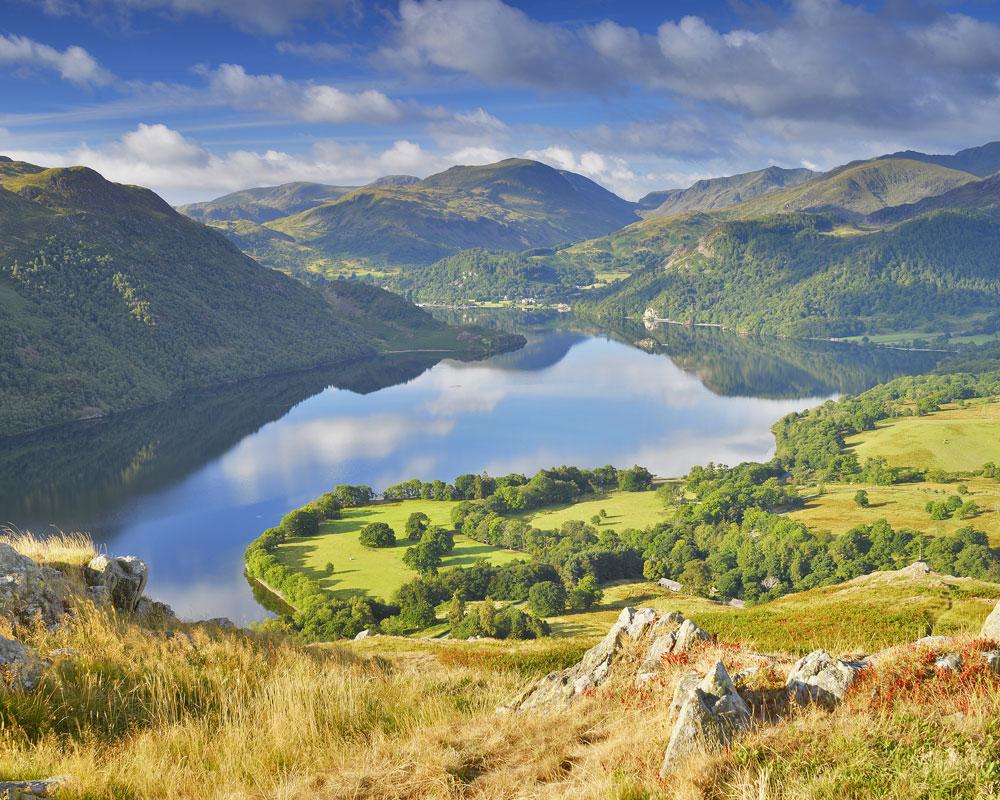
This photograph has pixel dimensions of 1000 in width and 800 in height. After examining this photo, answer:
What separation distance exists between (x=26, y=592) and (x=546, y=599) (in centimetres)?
5350

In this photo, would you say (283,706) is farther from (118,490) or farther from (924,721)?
(118,490)

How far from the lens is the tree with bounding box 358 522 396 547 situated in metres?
87.4

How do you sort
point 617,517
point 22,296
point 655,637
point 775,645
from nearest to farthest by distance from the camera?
point 655,637
point 775,645
point 617,517
point 22,296

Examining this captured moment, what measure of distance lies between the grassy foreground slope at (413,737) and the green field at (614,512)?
82.6 metres

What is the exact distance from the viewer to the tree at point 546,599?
62469 mm

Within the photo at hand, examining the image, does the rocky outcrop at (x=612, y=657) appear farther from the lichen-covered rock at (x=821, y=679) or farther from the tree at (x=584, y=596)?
the tree at (x=584, y=596)

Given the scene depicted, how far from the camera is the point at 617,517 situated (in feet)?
319

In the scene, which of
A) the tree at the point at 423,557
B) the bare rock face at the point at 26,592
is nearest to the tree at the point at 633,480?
the tree at the point at 423,557

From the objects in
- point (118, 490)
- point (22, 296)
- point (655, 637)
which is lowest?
point (118, 490)

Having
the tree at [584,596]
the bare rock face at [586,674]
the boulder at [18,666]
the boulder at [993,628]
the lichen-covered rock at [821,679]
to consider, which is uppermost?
the boulder at [18,666]

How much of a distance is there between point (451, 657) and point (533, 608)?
1669 inches

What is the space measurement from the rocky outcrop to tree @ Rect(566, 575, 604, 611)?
169 feet

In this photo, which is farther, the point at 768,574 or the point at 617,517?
the point at 617,517

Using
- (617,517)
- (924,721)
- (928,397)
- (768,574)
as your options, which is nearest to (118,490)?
(617,517)
